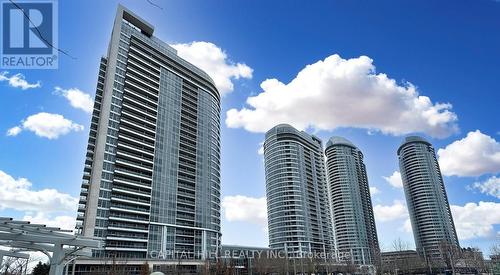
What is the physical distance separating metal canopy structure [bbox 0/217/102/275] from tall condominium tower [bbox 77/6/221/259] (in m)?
58.0

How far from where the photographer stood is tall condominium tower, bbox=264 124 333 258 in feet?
505

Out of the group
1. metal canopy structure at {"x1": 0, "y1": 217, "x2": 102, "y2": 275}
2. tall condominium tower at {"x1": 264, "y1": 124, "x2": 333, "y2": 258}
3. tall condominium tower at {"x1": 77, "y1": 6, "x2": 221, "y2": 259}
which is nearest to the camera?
metal canopy structure at {"x1": 0, "y1": 217, "x2": 102, "y2": 275}

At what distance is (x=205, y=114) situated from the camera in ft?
376

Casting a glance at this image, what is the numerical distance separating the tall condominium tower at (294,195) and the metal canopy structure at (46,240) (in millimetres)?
136846

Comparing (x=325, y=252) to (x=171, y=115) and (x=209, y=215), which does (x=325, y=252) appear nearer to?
(x=209, y=215)

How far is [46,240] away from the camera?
1912 cm

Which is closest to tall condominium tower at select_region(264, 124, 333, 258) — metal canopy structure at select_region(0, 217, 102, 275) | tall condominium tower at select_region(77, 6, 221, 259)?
tall condominium tower at select_region(77, 6, 221, 259)

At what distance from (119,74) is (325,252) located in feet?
404

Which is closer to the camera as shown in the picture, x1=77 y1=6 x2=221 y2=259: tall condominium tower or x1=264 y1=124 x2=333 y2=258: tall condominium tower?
x1=77 y1=6 x2=221 y2=259: tall condominium tower

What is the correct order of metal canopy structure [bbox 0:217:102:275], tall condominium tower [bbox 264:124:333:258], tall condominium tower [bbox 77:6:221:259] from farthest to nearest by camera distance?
tall condominium tower [bbox 264:124:333:258] → tall condominium tower [bbox 77:6:221:259] → metal canopy structure [bbox 0:217:102:275]

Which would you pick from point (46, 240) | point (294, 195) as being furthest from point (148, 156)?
point (294, 195)

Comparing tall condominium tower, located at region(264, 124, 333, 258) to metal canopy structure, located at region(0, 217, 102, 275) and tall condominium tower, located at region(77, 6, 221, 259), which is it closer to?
tall condominium tower, located at region(77, 6, 221, 259)

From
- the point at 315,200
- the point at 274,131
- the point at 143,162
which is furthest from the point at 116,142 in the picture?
the point at 315,200

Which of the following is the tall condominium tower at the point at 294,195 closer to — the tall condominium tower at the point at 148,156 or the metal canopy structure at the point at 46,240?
the tall condominium tower at the point at 148,156
